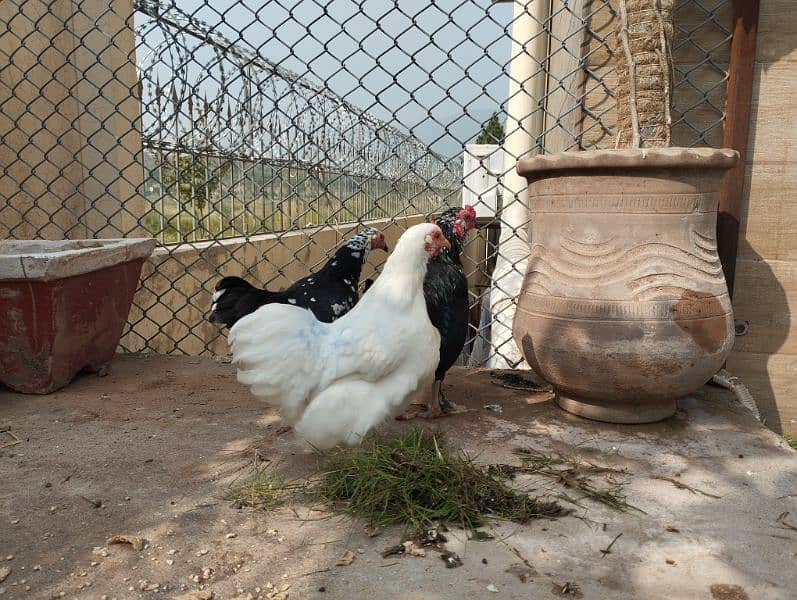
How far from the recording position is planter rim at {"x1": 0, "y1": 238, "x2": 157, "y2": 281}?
8.18ft

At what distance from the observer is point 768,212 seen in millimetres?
2697

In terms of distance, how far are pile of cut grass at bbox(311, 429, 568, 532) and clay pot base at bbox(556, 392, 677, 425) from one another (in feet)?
2.12

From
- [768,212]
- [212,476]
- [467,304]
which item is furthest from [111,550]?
[768,212]

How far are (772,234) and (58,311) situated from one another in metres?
3.07

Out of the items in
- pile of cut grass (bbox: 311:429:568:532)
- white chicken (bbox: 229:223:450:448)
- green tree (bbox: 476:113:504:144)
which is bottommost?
pile of cut grass (bbox: 311:429:568:532)

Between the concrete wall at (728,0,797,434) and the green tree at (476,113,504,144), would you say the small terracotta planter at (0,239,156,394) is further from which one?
the concrete wall at (728,0,797,434)

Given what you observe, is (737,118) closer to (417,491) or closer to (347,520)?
(417,491)

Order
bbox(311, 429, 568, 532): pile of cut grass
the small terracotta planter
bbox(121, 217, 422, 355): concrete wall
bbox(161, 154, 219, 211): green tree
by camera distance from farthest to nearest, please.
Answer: bbox(161, 154, 219, 211): green tree
bbox(121, 217, 422, 355): concrete wall
the small terracotta planter
bbox(311, 429, 568, 532): pile of cut grass

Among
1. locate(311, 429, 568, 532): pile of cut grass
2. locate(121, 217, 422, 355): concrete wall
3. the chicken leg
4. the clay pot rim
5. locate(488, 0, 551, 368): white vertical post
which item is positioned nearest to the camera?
locate(311, 429, 568, 532): pile of cut grass

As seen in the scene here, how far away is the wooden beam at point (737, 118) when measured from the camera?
256 centimetres

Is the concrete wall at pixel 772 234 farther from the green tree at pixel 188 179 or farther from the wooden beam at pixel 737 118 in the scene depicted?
the green tree at pixel 188 179

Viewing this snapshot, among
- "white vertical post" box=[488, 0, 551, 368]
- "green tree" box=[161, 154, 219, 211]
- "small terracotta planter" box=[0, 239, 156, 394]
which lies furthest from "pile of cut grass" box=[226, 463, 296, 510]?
"green tree" box=[161, 154, 219, 211]

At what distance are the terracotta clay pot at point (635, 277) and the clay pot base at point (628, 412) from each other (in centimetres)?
5

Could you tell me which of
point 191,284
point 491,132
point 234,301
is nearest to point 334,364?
point 234,301
